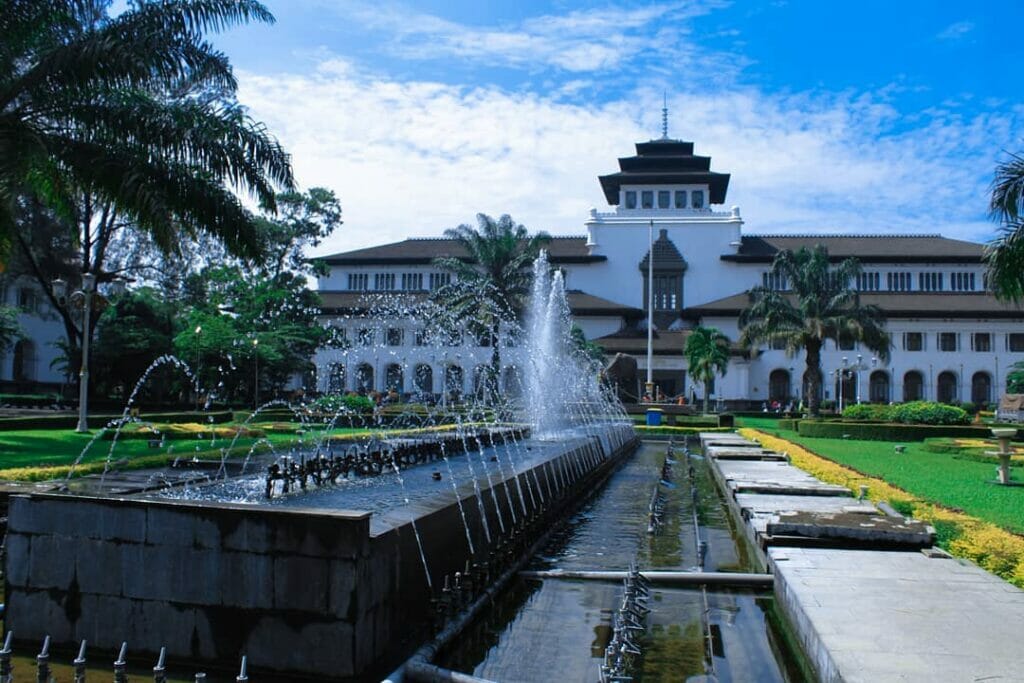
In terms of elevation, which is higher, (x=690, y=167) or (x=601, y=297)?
(x=690, y=167)

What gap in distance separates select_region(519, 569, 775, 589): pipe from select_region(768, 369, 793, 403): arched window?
51384mm

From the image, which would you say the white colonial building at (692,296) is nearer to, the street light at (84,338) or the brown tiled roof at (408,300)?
the brown tiled roof at (408,300)

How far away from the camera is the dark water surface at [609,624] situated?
5.13m

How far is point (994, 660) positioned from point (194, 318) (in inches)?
1437

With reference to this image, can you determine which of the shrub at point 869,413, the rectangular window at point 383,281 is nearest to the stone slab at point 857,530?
the shrub at point 869,413

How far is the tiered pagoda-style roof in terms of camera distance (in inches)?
2437

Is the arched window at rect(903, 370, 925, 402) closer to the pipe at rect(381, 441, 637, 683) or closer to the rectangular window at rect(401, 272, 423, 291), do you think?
the rectangular window at rect(401, 272, 423, 291)

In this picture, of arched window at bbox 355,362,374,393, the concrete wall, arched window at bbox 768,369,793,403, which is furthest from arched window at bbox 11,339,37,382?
the concrete wall

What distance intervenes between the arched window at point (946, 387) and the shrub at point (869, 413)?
24.2 m

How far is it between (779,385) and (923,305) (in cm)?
1019

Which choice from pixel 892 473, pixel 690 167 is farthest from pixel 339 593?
pixel 690 167

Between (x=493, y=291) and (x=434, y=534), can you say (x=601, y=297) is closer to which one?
(x=493, y=291)

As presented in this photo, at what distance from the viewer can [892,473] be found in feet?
51.3

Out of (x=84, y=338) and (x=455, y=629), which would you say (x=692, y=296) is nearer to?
(x=84, y=338)
